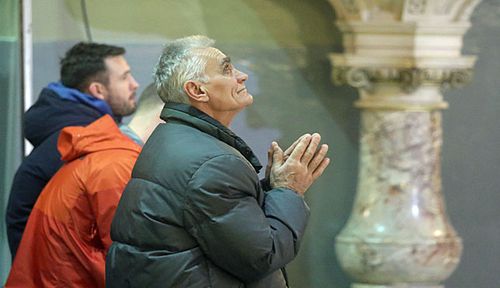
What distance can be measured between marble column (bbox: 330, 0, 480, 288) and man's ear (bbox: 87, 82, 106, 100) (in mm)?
1589

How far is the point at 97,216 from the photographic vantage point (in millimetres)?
4504

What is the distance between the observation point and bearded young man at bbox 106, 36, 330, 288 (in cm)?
364

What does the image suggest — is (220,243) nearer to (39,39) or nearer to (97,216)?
(97,216)

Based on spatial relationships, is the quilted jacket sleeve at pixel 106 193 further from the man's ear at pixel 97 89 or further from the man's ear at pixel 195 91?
the man's ear at pixel 97 89

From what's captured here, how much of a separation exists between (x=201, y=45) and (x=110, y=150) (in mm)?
848

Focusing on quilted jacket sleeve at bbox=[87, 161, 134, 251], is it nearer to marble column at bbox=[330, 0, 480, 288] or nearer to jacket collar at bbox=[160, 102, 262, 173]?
jacket collar at bbox=[160, 102, 262, 173]

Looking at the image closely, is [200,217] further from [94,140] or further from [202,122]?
[94,140]

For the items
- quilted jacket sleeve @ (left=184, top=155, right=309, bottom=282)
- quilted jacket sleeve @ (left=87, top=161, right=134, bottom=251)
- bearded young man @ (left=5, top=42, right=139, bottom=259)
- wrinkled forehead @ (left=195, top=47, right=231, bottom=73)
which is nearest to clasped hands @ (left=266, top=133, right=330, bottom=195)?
quilted jacket sleeve @ (left=184, top=155, right=309, bottom=282)

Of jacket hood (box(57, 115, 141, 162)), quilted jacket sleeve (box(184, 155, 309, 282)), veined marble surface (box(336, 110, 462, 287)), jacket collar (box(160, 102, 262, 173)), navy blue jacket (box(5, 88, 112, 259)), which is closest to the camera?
quilted jacket sleeve (box(184, 155, 309, 282))

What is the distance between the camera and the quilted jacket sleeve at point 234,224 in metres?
3.62

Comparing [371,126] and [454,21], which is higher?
[454,21]

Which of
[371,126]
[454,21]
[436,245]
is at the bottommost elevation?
[436,245]

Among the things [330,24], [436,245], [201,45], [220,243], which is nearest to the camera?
[220,243]

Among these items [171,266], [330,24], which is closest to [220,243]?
[171,266]
